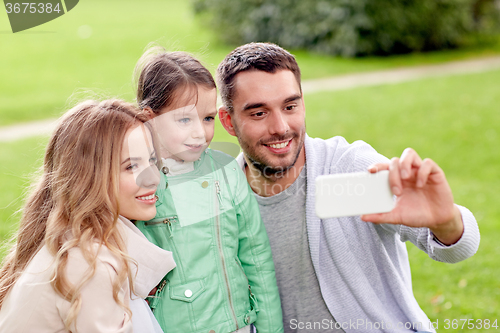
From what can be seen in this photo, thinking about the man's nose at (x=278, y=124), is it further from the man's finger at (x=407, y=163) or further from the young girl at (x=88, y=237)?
the man's finger at (x=407, y=163)

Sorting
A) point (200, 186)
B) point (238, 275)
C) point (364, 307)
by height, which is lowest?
point (364, 307)

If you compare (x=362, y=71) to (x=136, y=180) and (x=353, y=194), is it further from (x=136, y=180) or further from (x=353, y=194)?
(x=353, y=194)

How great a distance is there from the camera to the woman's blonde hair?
5.98ft

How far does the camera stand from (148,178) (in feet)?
6.37

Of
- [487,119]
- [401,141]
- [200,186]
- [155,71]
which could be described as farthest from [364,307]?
[487,119]

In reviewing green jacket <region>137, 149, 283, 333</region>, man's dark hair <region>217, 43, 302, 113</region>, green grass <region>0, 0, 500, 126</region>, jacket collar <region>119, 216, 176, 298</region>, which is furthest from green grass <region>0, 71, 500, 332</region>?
green grass <region>0, 0, 500, 126</region>

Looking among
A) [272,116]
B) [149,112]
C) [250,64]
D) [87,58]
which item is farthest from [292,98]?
[87,58]

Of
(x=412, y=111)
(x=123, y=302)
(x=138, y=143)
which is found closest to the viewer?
(x=123, y=302)

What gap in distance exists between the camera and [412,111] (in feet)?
28.1

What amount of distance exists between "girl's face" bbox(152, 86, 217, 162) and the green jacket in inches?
3.6

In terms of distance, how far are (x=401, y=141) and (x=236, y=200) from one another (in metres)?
5.77

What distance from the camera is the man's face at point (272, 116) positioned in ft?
7.41

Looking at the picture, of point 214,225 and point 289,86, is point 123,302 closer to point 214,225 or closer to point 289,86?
point 214,225

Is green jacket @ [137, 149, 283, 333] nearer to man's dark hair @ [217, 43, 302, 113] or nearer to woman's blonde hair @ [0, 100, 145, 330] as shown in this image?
woman's blonde hair @ [0, 100, 145, 330]
